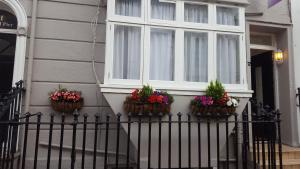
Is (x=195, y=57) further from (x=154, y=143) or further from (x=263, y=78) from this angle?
(x=263, y=78)

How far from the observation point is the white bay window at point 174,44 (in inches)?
176

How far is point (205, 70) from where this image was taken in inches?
187

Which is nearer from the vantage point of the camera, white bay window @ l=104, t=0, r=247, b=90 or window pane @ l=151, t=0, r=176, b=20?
white bay window @ l=104, t=0, r=247, b=90

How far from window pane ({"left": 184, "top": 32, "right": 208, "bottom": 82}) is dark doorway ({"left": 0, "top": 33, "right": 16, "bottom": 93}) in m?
3.27

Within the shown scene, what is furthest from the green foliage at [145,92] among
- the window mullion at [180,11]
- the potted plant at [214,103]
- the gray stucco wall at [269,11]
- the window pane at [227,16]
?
the gray stucco wall at [269,11]

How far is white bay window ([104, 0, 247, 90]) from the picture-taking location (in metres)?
4.48

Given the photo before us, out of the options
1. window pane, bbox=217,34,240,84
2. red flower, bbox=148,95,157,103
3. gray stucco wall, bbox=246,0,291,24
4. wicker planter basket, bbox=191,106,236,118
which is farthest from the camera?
gray stucco wall, bbox=246,0,291,24

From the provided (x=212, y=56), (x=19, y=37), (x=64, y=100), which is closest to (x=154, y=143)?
(x=64, y=100)

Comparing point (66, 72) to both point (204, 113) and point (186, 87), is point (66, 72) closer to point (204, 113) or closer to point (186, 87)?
point (186, 87)

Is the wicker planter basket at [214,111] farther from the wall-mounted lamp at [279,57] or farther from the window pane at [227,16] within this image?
the wall-mounted lamp at [279,57]

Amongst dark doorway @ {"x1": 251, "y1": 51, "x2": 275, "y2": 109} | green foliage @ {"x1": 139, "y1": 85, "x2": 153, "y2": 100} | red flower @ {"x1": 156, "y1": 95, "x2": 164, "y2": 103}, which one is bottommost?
red flower @ {"x1": 156, "y1": 95, "x2": 164, "y2": 103}

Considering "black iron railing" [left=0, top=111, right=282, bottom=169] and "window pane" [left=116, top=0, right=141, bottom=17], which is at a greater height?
"window pane" [left=116, top=0, right=141, bottom=17]

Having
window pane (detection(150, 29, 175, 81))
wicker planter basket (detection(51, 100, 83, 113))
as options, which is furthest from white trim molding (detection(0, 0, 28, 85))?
window pane (detection(150, 29, 175, 81))

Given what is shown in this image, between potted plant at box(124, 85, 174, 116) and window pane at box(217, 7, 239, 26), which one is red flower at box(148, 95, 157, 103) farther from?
window pane at box(217, 7, 239, 26)
